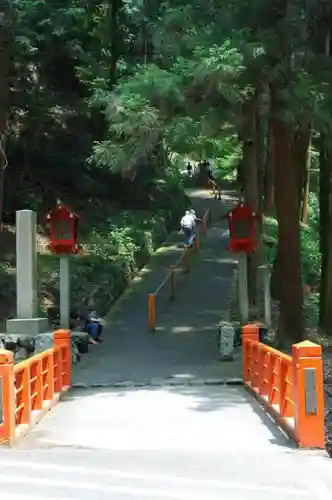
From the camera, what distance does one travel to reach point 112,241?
3062cm

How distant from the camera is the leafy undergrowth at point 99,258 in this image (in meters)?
24.0

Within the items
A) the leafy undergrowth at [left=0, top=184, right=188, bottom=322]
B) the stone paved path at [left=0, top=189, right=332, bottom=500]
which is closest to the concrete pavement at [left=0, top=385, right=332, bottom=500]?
the stone paved path at [left=0, top=189, right=332, bottom=500]

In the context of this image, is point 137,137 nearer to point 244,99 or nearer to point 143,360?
point 244,99

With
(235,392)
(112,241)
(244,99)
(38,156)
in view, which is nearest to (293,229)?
(244,99)

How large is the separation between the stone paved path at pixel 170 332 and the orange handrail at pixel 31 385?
129 centimetres

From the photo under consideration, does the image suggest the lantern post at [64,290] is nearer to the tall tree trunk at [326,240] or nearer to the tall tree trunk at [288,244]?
the tall tree trunk at [288,244]

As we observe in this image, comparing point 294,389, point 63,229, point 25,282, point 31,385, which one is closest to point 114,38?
point 63,229

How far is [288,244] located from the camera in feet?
57.9

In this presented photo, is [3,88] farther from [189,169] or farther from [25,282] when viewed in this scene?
[189,169]

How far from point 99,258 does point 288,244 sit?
1165cm

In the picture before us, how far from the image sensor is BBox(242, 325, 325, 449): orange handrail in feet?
28.2

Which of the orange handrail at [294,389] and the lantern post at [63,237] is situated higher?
the lantern post at [63,237]

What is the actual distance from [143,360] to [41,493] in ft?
39.7

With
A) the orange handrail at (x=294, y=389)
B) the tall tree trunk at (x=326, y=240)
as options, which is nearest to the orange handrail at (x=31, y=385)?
the orange handrail at (x=294, y=389)
